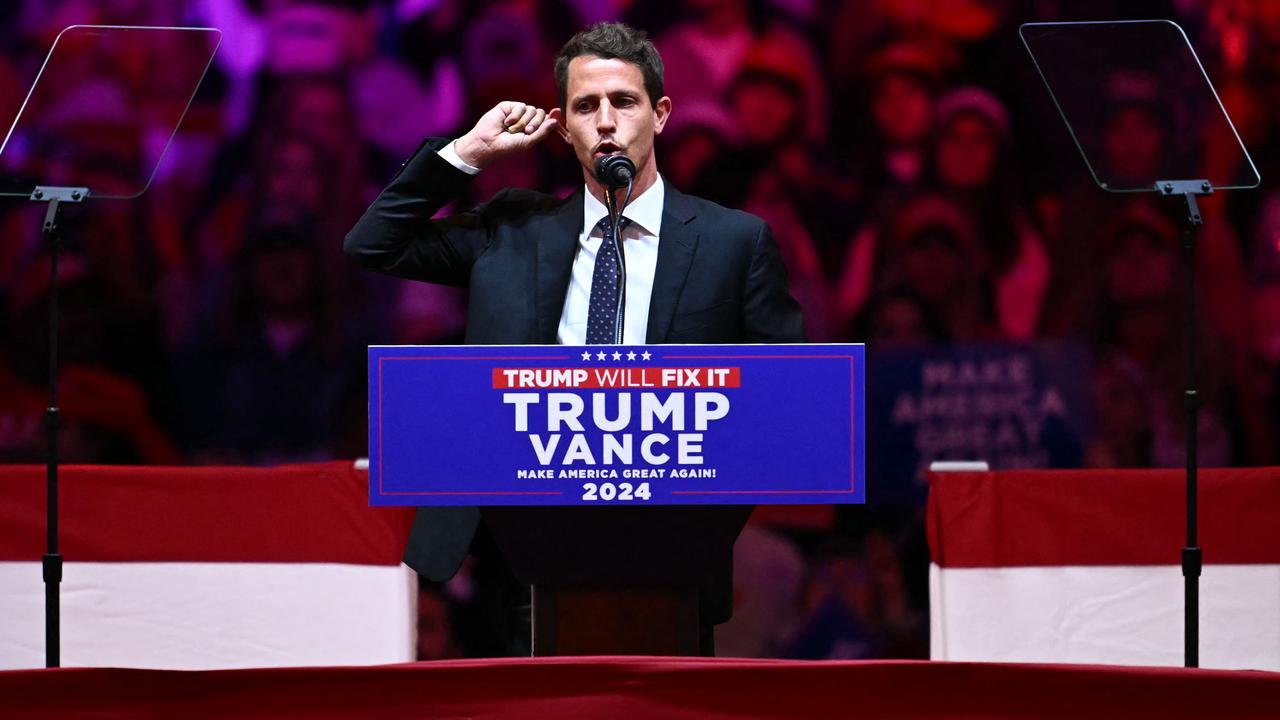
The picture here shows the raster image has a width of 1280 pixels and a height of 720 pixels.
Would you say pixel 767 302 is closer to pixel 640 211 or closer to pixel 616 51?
pixel 640 211

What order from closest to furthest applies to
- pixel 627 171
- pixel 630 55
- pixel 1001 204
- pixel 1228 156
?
1. pixel 627 171
2. pixel 630 55
3. pixel 1228 156
4. pixel 1001 204

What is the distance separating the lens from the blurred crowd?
3379 mm

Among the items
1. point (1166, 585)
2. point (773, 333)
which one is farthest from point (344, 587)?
point (1166, 585)

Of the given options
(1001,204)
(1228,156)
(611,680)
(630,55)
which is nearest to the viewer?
(611,680)

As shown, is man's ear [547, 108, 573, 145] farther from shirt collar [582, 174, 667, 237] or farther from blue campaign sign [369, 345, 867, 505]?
blue campaign sign [369, 345, 867, 505]

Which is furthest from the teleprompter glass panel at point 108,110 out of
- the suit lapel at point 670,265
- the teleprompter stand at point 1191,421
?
the teleprompter stand at point 1191,421

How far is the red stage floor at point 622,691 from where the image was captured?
1.54 metres

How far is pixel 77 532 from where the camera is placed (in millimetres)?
3037

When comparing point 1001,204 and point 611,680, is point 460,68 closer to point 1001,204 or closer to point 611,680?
point 1001,204

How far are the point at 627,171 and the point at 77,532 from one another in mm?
1919

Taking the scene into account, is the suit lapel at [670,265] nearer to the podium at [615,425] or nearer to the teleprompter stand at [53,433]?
the podium at [615,425]

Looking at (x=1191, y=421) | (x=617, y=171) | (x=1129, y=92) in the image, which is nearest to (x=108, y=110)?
(x=617, y=171)

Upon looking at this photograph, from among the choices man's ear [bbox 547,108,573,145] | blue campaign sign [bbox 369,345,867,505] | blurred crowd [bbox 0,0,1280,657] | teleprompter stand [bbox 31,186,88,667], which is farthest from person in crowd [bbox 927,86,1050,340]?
teleprompter stand [bbox 31,186,88,667]

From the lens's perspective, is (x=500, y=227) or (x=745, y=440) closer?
(x=745, y=440)
